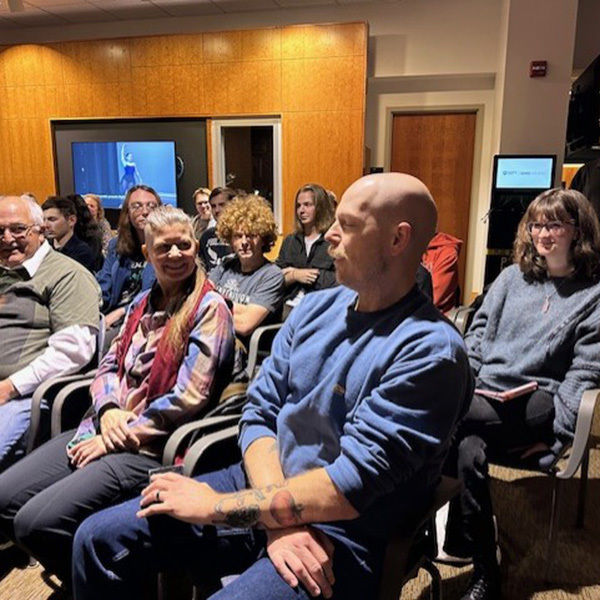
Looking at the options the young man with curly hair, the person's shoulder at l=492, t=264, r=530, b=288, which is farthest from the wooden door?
the person's shoulder at l=492, t=264, r=530, b=288

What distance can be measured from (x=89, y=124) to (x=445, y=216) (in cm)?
428

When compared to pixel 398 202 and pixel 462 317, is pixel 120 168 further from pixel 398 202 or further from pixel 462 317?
pixel 398 202

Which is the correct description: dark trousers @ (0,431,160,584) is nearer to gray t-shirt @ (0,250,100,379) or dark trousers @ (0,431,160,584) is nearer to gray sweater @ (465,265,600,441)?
gray t-shirt @ (0,250,100,379)

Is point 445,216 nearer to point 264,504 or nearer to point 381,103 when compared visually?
point 381,103

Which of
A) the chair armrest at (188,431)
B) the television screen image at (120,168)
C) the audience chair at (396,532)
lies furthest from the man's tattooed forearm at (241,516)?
the television screen image at (120,168)

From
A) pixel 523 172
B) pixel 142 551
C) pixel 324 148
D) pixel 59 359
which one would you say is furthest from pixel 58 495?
pixel 324 148

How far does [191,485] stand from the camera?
3.64ft

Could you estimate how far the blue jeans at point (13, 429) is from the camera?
165cm

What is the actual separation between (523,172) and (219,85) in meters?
3.23

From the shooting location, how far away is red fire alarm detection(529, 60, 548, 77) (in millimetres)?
4582

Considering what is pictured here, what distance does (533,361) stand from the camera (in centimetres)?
176

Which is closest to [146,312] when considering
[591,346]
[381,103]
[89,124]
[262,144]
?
[591,346]

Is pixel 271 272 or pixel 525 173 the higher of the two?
pixel 525 173

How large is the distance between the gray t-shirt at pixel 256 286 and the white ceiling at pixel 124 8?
4.28 m
